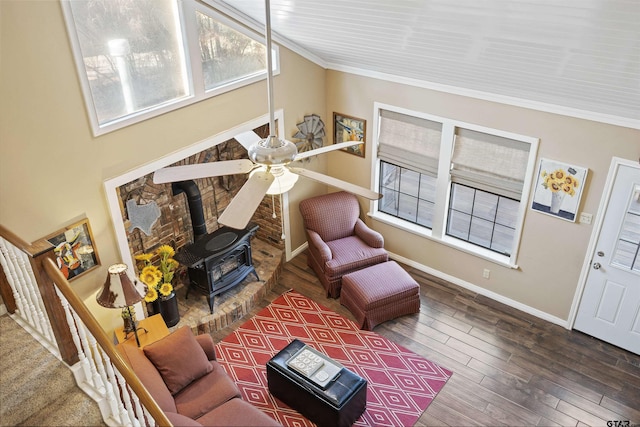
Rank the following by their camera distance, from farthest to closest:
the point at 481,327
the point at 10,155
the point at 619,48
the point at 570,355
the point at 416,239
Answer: the point at 416,239
the point at 481,327
the point at 570,355
the point at 10,155
the point at 619,48

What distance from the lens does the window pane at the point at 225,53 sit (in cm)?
525

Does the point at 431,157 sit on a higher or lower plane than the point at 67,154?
lower

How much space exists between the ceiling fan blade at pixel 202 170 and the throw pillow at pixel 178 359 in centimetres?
178

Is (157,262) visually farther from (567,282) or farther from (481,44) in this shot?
(567,282)

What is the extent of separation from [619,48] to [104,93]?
12.8 ft

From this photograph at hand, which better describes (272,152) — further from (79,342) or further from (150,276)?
(150,276)

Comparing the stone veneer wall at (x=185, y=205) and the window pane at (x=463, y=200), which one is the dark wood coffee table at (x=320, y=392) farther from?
the window pane at (x=463, y=200)

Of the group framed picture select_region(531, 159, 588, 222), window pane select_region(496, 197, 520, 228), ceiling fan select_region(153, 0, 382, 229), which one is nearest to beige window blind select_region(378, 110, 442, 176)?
framed picture select_region(531, 159, 588, 222)

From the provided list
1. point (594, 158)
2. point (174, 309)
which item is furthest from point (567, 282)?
point (174, 309)

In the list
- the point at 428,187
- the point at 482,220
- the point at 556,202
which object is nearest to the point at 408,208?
the point at 482,220

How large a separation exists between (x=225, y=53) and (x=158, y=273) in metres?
2.31

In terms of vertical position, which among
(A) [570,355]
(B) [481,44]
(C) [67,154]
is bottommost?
(A) [570,355]

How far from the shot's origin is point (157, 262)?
20.3ft

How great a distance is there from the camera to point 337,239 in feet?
22.6
